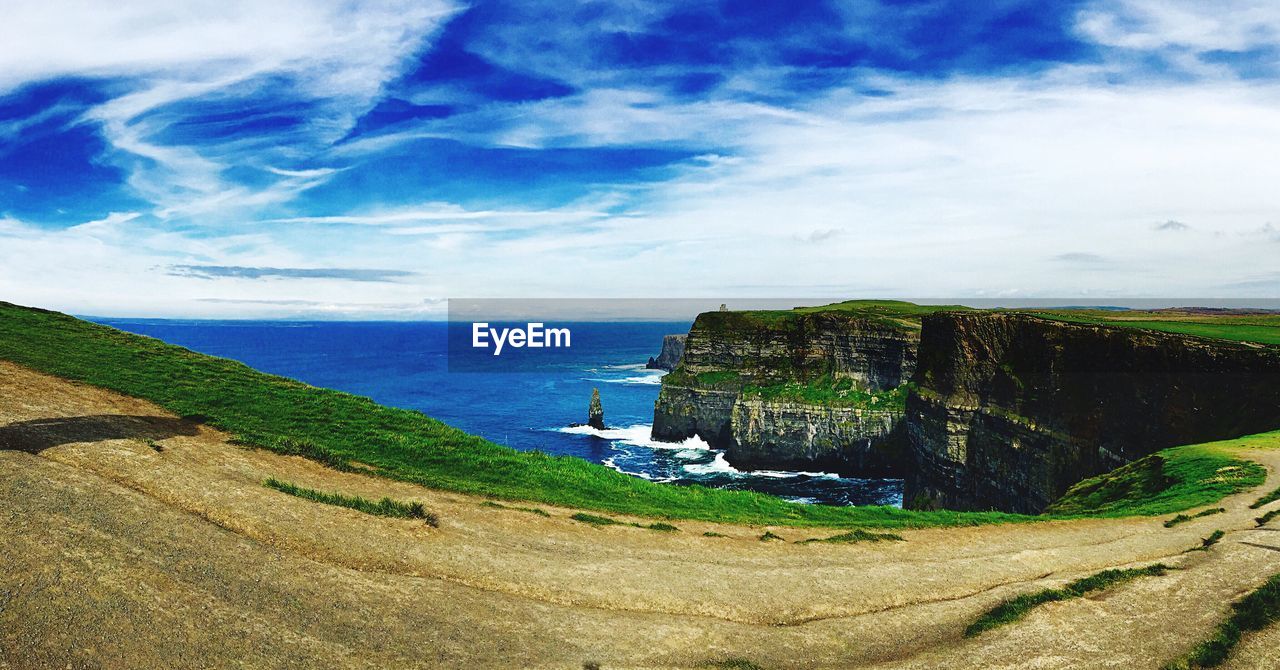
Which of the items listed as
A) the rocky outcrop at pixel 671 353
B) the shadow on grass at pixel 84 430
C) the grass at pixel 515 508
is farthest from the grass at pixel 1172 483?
the rocky outcrop at pixel 671 353

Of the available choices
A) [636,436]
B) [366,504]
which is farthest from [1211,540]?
[636,436]

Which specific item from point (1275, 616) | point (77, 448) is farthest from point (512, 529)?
point (1275, 616)

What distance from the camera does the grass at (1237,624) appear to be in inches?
426

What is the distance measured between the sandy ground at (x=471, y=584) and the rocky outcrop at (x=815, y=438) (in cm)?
5286

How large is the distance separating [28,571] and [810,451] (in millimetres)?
70204

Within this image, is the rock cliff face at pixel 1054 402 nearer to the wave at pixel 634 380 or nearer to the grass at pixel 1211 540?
the grass at pixel 1211 540

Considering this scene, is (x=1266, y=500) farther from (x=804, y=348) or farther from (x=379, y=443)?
(x=804, y=348)

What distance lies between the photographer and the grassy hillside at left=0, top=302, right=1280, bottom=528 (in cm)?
2112

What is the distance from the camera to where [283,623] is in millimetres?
10023

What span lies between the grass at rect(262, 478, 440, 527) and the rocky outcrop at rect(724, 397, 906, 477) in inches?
2419

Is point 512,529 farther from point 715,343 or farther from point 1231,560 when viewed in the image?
point 715,343

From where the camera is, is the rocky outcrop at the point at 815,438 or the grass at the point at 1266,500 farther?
the rocky outcrop at the point at 815,438

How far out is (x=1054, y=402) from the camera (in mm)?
43688

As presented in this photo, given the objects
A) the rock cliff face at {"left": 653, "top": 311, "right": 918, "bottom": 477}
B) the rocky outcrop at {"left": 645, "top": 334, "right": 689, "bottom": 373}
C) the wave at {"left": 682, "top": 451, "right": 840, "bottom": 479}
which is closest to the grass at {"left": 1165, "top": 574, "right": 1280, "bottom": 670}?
the wave at {"left": 682, "top": 451, "right": 840, "bottom": 479}
